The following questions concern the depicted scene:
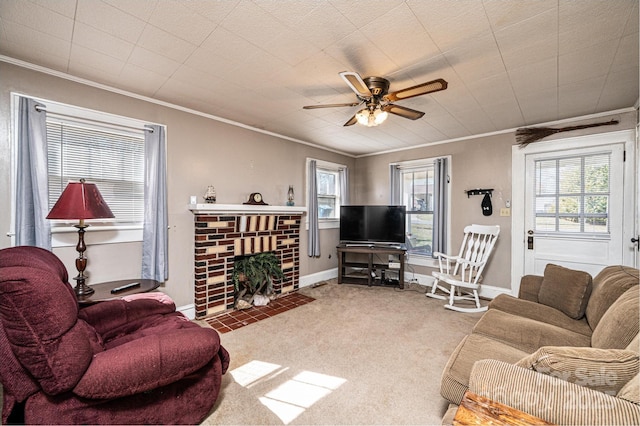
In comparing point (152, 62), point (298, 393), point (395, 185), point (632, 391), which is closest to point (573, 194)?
point (395, 185)

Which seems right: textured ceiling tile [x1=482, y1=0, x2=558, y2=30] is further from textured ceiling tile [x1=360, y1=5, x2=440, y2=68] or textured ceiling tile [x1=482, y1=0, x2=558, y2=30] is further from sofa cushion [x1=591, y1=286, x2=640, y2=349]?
sofa cushion [x1=591, y1=286, x2=640, y2=349]

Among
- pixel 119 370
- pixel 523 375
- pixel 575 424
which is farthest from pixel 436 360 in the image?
pixel 119 370

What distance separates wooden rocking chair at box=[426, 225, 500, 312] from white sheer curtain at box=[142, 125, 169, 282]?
11.4 ft

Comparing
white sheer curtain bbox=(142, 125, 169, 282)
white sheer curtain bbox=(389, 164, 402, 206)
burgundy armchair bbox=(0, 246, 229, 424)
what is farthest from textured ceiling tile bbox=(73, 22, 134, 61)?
white sheer curtain bbox=(389, 164, 402, 206)

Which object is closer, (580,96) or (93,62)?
(93,62)

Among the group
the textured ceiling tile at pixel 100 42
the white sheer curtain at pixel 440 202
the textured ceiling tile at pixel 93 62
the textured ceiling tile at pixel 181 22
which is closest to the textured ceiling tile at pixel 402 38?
the textured ceiling tile at pixel 181 22

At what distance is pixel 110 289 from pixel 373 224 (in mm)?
3698

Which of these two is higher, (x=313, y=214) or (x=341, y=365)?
(x=313, y=214)

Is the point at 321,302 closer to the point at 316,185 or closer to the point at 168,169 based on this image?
the point at 316,185

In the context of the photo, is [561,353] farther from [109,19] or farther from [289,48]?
[109,19]

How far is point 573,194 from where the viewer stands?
342 cm

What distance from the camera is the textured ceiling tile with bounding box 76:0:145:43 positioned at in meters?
1.58

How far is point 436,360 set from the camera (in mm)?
2291

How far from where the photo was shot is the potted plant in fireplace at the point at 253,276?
3535 mm
